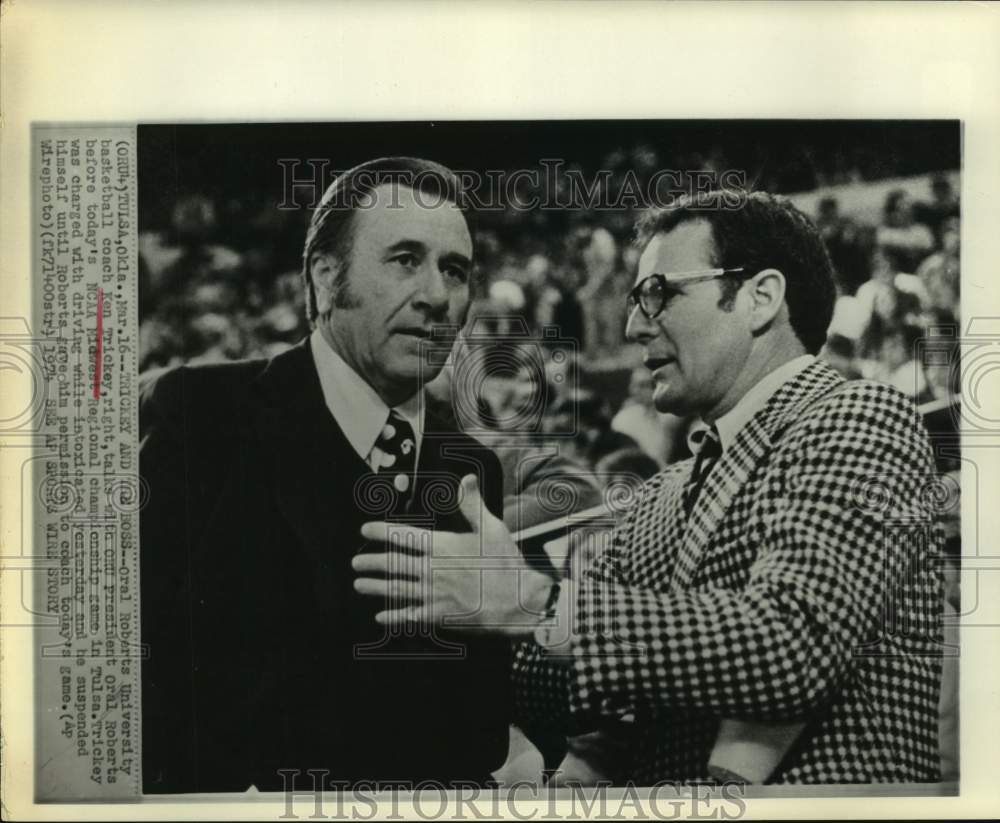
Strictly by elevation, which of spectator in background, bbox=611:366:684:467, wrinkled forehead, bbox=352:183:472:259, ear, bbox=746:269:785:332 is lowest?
spectator in background, bbox=611:366:684:467

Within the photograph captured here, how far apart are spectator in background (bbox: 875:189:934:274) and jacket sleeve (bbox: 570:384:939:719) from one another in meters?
0.22

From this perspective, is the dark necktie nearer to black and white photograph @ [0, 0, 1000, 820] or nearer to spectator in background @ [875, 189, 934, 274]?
black and white photograph @ [0, 0, 1000, 820]

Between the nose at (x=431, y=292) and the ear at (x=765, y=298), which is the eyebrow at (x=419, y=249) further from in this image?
→ the ear at (x=765, y=298)

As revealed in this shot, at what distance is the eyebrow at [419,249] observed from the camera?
4.64ft

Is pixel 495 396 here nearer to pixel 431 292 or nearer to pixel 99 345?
pixel 431 292

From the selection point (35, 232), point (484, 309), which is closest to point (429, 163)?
point (484, 309)

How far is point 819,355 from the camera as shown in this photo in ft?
4.63

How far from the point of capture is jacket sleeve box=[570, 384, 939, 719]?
134 cm

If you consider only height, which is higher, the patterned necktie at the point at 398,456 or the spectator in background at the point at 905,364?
the spectator in background at the point at 905,364

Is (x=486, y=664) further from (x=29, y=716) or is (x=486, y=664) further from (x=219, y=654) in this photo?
(x=29, y=716)

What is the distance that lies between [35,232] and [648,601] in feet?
3.83

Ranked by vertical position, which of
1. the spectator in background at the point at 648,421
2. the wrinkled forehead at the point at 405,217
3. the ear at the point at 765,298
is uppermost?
the wrinkled forehead at the point at 405,217

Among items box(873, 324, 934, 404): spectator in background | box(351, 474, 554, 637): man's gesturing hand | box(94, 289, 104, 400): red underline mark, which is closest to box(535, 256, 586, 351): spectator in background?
box(351, 474, 554, 637): man's gesturing hand

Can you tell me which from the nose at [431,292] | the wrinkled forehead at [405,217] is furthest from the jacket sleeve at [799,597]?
the wrinkled forehead at [405,217]
